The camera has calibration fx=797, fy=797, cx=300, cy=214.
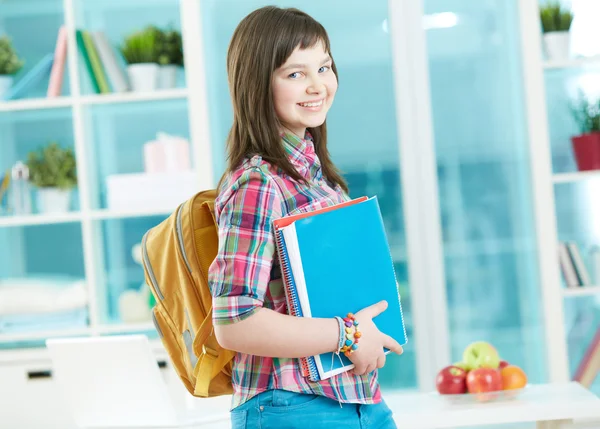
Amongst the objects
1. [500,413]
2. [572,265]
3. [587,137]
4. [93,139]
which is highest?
[93,139]

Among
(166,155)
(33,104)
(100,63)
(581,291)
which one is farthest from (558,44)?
(33,104)

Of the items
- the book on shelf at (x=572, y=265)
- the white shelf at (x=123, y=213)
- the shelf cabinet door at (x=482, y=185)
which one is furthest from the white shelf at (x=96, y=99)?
the book on shelf at (x=572, y=265)

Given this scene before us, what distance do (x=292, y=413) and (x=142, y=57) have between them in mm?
2293

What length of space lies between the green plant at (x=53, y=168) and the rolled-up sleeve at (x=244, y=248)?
219cm

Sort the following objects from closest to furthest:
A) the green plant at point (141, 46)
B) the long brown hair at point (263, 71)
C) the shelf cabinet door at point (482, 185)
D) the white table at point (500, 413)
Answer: the long brown hair at point (263, 71) < the white table at point (500, 413) < the green plant at point (141, 46) < the shelf cabinet door at point (482, 185)

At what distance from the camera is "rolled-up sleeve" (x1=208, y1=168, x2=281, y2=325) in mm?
1083

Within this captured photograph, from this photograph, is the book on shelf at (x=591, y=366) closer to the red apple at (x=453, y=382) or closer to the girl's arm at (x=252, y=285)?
the red apple at (x=453, y=382)

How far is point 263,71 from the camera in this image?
1.20 metres

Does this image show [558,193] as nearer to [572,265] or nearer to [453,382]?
[572,265]

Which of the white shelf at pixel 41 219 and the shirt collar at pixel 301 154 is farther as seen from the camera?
the white shelf at pixel 41 219

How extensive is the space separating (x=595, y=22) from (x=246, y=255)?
2619mm

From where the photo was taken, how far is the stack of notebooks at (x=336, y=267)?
3.70 ft

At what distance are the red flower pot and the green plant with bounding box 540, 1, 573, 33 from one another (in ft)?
1.40

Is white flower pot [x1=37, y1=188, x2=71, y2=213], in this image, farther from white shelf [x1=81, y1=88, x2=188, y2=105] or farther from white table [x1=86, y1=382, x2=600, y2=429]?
white table [x1=86, y1=382, x2=600, y2=429]
